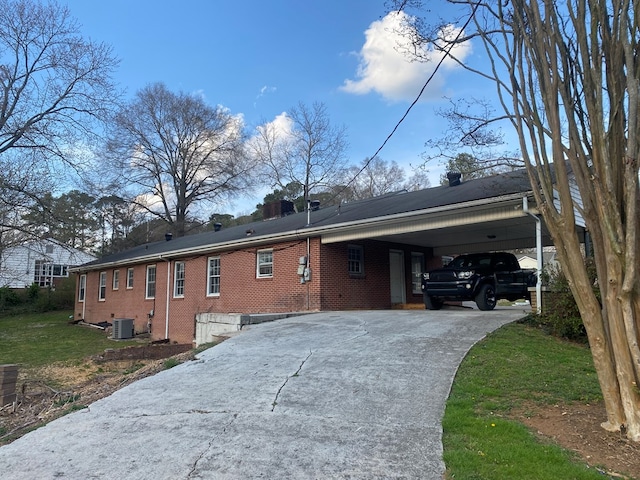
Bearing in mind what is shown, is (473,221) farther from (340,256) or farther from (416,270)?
(416,270)

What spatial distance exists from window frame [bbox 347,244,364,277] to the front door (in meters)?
1.70

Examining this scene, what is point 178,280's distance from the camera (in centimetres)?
2006

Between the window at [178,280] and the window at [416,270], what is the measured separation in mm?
9578

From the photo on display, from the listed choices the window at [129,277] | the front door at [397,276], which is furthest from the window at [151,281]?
the front door at [397,276]

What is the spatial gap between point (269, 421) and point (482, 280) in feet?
29.3

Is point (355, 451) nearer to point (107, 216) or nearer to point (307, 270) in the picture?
point (307, 270)

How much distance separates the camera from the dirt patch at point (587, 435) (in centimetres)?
383

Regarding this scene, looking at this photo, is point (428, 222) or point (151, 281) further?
point (151, 281)

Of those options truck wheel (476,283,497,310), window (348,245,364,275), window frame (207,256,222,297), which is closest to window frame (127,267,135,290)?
window frame (207,256,222,297)

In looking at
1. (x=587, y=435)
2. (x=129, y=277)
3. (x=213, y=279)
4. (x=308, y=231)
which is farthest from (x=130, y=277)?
(x=587, y=435)

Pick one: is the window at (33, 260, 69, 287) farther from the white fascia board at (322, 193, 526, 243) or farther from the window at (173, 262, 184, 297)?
the white fascia board at (322, 193, 526, 243)

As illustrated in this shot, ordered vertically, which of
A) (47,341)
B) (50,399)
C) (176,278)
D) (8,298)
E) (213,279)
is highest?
(176,278)

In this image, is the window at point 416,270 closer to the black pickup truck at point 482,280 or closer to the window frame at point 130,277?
the black pickup truck at point 482,280

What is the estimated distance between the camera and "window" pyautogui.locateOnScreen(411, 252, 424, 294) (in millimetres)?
18047
